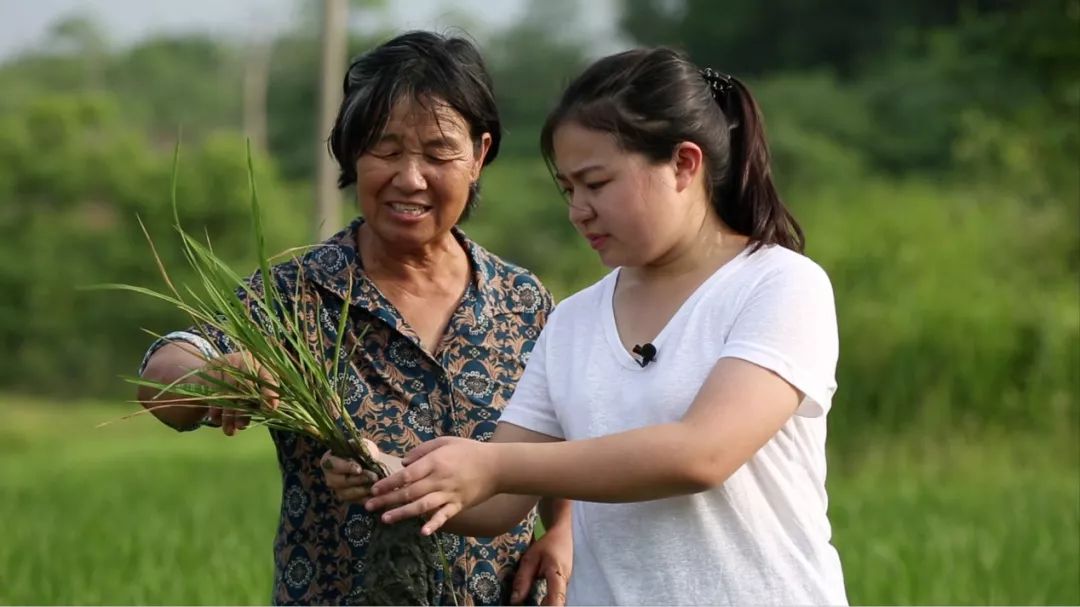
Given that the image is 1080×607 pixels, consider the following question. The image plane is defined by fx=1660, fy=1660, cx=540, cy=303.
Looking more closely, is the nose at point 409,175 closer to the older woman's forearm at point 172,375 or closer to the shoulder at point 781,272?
the older woman's forearm at point 172,375

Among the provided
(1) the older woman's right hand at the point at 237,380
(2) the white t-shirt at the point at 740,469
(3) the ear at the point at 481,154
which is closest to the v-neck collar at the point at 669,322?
(2) the white t-shirt at the point at 740,469

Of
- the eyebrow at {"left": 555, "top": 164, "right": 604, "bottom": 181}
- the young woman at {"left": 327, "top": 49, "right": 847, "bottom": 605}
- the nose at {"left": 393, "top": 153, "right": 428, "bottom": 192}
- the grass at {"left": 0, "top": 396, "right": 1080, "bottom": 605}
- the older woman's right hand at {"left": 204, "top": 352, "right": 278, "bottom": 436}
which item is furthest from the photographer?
the grass at {"left": 0, "top": 396, "right": 1080, "bottom": 605}

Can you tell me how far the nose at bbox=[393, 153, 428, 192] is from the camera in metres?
3.10

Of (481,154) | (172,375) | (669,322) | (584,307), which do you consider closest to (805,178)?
Answer: (481,154)

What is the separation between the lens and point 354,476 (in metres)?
2.63

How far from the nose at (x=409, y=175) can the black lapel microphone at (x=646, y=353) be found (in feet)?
2.63

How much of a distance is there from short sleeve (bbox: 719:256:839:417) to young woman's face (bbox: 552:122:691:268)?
168mm

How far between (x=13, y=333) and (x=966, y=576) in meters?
18.2

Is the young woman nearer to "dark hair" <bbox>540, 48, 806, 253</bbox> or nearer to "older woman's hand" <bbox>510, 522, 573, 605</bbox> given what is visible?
"dark hair" <bbox>540, 48, 806, 253</bbox>

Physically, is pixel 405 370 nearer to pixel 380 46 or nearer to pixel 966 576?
pixel 380 46

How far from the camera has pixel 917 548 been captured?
6801 millimetres

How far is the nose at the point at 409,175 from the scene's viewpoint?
3.10 m

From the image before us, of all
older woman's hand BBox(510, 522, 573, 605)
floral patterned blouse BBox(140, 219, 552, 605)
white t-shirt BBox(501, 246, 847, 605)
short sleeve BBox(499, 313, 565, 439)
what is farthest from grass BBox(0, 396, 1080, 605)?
white t-shirt BBox(501, 246, 847, 605)

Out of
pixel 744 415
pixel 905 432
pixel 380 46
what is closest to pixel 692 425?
pixel 744 415
